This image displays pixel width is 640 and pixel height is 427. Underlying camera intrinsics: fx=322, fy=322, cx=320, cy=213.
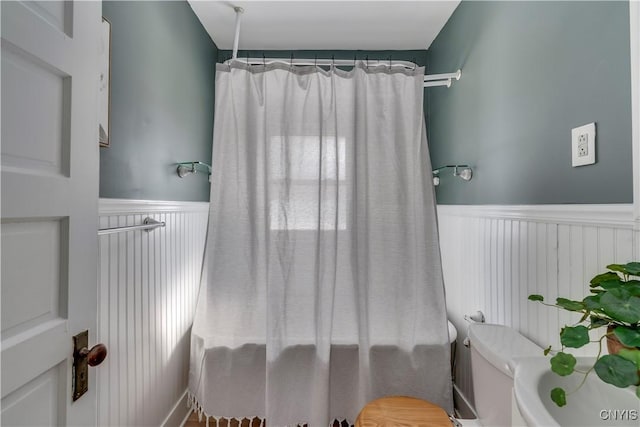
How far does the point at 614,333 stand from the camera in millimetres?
580

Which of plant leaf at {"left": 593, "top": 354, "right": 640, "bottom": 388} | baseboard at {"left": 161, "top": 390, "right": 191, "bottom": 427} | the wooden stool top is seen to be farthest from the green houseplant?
baseboard at {"left": 161, "top": 390, "right": 191, "bottom": 427}

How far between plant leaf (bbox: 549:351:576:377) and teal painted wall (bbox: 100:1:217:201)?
1406mm

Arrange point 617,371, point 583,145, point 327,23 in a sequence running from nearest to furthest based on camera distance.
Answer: point 617,371
point 583,145
point 327,23

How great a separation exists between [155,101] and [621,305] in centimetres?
183

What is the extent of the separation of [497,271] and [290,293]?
101 centimetres

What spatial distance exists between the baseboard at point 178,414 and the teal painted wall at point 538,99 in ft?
6.48

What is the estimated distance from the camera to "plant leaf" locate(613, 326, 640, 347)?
0.56 meters

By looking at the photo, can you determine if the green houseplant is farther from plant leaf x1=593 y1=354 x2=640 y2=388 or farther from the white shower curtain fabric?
the white shower curtain fabric

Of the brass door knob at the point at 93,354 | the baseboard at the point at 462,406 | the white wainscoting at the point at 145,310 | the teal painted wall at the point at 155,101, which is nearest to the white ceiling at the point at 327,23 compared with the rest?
the teal painted wall at the point at 155,101

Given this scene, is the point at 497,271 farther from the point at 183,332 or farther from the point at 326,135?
the point at 183,332

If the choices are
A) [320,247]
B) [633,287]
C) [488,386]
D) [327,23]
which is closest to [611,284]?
[633,287]

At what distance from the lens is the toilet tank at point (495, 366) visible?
3.52 feet

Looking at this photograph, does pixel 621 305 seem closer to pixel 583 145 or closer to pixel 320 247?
pixel 583 145

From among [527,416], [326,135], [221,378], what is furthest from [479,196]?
[221,378]
